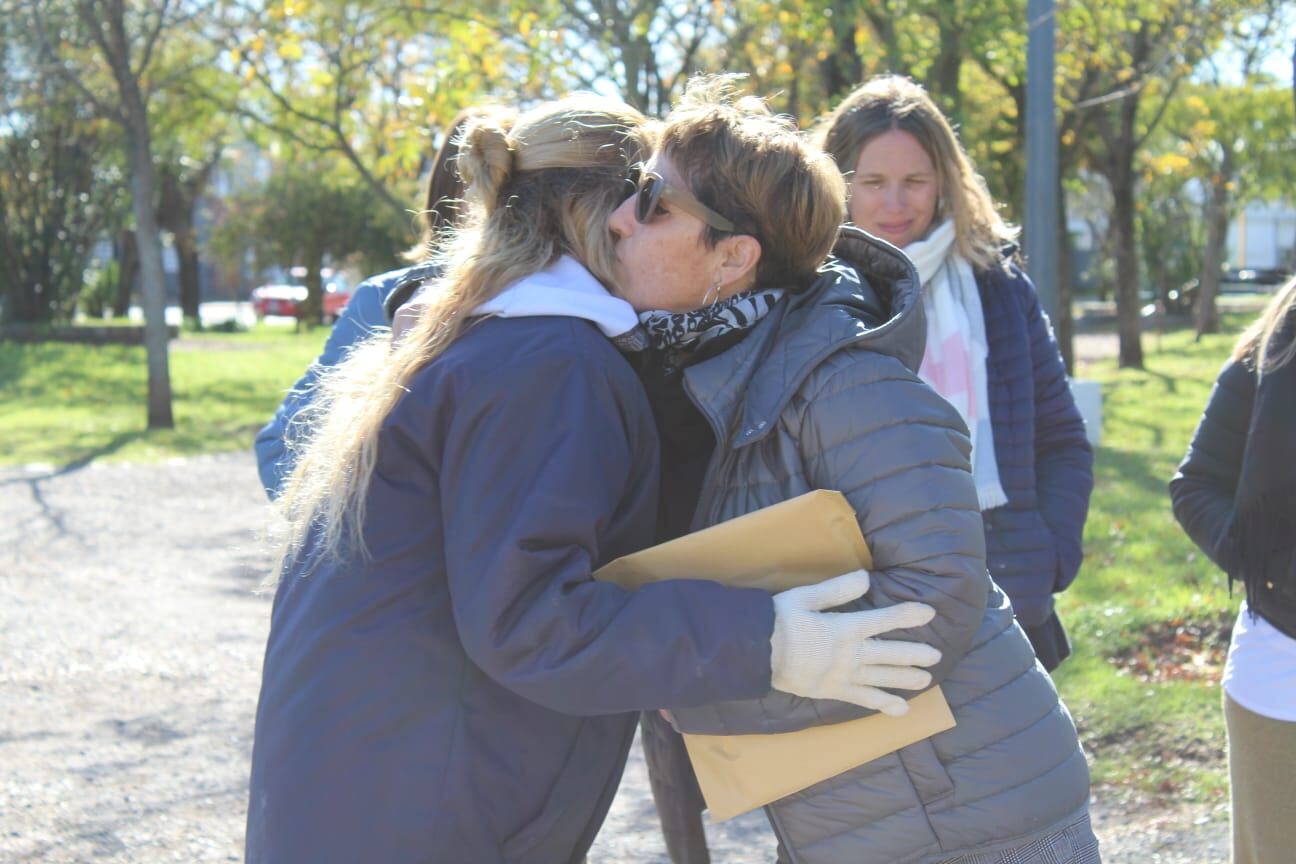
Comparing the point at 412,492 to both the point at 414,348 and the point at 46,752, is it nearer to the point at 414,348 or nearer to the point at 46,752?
the point at 414,348

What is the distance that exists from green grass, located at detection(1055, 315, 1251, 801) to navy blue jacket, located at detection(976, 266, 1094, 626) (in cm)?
172

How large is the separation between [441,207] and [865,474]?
1.78 meters

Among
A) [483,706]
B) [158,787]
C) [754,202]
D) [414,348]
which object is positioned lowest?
[158,787]

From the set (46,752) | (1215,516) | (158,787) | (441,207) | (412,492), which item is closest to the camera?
(412,492)

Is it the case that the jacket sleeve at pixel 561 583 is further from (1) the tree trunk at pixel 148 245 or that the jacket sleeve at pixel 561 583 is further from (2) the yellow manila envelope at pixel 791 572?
(1) the tree trunk at pixel 148 245

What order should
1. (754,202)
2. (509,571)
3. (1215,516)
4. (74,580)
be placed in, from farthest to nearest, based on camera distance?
(74,580), (1215,516), (754,202), (509,571)

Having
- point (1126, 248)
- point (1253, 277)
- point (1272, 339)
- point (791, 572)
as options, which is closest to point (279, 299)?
point (1126, 248)

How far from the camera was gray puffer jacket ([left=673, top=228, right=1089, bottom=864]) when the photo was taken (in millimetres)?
1823

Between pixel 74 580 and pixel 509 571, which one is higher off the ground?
pixel 509 571

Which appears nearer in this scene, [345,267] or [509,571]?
[509,571]

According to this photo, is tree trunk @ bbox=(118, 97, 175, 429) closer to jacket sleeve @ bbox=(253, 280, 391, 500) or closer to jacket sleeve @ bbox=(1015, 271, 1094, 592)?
jacket sleeve @ bbox=(253, 280, 391, 500)

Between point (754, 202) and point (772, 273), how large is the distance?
0.39 ft

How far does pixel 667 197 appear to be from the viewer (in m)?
1.95

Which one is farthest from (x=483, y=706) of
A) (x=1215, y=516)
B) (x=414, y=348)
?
(x=1215, y=516)
